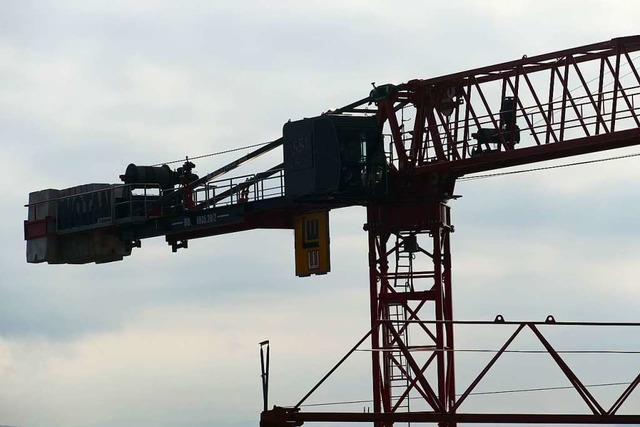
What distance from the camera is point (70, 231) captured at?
308 ft

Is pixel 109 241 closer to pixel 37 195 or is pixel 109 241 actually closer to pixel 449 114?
pixel 37 195

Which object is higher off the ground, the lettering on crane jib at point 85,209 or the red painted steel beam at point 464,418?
the lettering on crane jib at point 85,209

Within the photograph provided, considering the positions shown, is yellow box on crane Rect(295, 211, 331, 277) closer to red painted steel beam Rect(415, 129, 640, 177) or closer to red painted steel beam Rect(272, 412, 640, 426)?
red painted steel beam Rect(415, 129, 640, 177)

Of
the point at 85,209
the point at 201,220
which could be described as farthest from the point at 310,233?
the point at 85,209

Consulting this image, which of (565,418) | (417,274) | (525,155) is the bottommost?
(565,418)

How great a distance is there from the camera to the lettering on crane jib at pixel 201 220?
8381cm

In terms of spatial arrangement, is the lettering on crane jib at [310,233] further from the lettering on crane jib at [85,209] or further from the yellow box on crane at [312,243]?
the lettering on crane jib at [85,209]

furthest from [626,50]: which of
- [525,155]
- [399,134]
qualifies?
[399,134]

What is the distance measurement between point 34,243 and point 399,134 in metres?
30.6

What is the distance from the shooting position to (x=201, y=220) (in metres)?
84.7

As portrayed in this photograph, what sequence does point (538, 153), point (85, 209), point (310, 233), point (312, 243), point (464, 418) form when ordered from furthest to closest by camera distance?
1. point (85, 209)
2. point (310, 233)
3. point (312, 243)
4. point (538, 153)
5. point (464, 418)

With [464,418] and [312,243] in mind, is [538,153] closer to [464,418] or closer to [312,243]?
[312,243]

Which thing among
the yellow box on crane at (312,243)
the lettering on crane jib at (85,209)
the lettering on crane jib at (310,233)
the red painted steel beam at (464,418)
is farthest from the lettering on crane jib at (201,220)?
the red painted steel beam at (464,418)

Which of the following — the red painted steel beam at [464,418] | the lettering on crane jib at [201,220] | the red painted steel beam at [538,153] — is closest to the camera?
the red painted steel beam at [464,418]
